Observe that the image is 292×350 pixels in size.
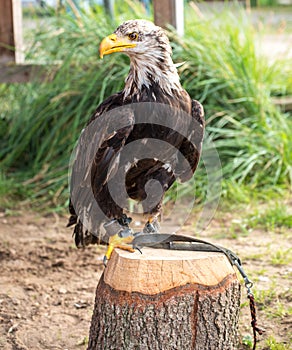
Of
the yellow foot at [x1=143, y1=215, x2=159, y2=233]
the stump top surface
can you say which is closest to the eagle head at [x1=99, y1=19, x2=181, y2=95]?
the yellow foot at [x1=143, y1=215, x2=159, y2=233]

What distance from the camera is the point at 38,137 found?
640cm

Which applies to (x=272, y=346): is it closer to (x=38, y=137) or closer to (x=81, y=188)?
(x=81, y=188)

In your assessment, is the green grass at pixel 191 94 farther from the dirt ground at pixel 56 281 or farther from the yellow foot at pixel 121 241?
the yellow foot at pixel 121 241

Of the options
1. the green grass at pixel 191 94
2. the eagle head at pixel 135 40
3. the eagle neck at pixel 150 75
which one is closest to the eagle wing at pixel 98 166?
the eagle neck at pixel 150 75

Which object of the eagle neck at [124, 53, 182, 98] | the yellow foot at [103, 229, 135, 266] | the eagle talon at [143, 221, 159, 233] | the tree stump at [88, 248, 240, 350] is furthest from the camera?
the eagle talon at [143, 221, 159, 233]

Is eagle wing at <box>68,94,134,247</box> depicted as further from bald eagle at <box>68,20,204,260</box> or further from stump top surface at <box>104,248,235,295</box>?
stump top surface at <box>104,248,235,295</box>

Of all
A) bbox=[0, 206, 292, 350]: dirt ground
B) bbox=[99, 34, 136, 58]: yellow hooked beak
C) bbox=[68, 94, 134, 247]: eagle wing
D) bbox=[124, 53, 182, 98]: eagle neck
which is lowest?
bbox=[0, 206, 292, 350]: dirt ground

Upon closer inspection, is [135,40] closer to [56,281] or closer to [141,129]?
[141,129]

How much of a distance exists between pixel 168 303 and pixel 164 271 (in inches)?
5.3

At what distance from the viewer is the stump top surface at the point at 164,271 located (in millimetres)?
2758

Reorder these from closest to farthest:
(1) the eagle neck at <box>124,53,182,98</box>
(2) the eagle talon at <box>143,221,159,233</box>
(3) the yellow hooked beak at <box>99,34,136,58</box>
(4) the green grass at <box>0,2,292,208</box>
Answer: (3) the yellow hooked beak at <box>99,34,136,58</box> < (1) the eagle neck at <box>124,53,182,98</box> < (2) the eagle talon at <box>143,221,159,233</box> < (4) the green grass at <box>0,2,292,208</box>

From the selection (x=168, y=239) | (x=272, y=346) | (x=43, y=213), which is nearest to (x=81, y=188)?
(x=168, y=239)

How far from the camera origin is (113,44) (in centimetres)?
320

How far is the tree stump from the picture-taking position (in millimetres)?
2750
